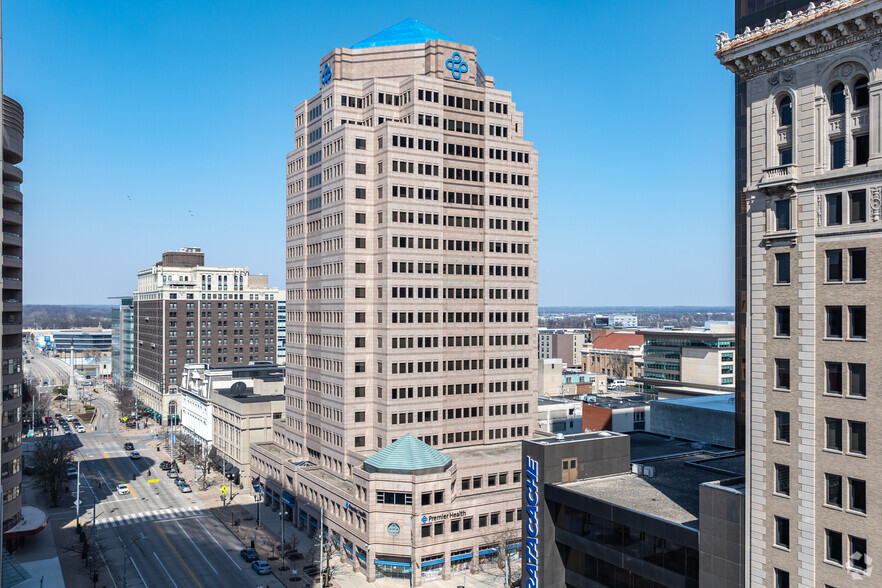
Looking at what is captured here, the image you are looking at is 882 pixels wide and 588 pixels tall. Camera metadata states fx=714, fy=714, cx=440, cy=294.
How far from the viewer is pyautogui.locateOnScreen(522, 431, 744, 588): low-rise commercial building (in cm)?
4634

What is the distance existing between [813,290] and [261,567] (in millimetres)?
77438

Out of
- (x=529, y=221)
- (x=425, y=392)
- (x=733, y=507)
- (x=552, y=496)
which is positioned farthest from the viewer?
(x=529, y=221)

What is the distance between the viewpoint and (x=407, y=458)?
89.4 metres

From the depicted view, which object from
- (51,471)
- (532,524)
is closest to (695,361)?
(532,524)

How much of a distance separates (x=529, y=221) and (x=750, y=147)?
70211 millimetres

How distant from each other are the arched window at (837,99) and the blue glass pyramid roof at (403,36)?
267 ft

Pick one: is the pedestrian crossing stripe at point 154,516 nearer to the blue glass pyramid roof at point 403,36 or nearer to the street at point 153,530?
the street at point 153,530

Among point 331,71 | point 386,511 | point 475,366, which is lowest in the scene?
point 386,511

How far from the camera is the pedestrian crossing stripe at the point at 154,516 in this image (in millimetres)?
116188

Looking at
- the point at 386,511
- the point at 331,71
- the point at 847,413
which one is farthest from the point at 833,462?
the point at 331,71

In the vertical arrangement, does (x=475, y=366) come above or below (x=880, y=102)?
below

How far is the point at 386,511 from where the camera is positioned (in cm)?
8819

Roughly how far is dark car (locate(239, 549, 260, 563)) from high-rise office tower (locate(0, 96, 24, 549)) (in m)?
29.7

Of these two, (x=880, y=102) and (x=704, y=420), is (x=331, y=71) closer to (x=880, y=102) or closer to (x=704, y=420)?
(x=704, y=420)
